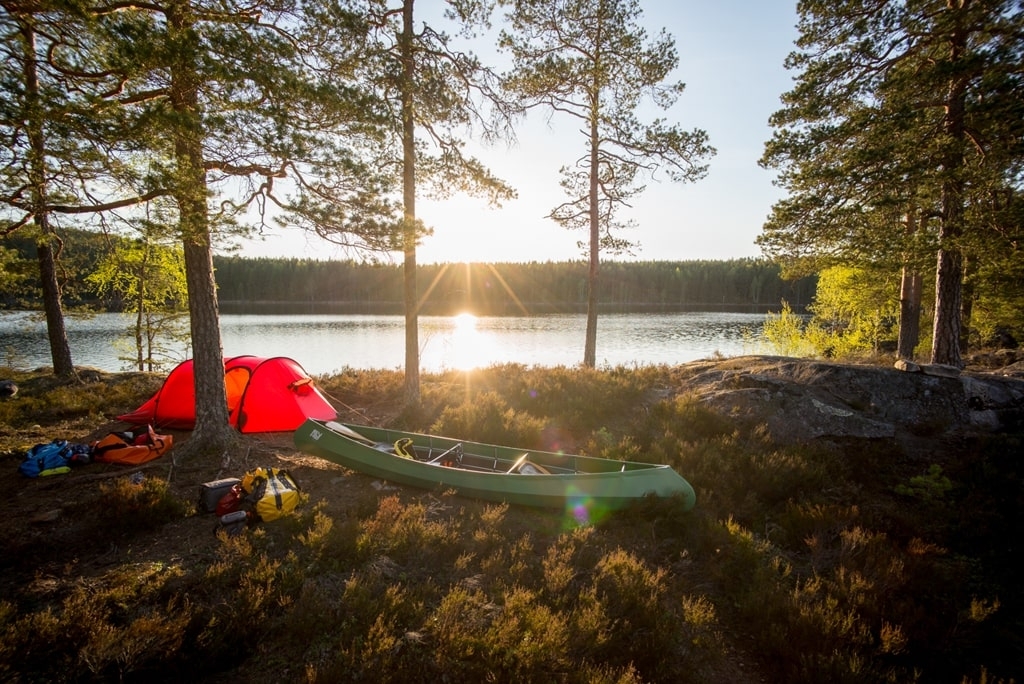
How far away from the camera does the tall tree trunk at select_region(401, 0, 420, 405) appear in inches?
351

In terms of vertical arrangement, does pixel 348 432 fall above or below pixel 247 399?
below

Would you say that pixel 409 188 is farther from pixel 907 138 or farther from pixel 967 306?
pixel 967 306

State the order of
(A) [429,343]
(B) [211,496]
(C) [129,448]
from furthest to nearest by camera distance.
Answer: (A) [429,343] → (C) [129,448] → (B) [211,496]

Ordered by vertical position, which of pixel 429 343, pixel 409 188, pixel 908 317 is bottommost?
pixel 429 343

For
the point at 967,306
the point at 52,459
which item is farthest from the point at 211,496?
the point at 967,306

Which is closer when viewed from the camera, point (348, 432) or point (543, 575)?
point (543, 575)

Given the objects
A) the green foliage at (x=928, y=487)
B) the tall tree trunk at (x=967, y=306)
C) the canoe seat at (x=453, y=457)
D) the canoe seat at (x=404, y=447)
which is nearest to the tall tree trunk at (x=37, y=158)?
the canoe seat at (x=404, y=447)

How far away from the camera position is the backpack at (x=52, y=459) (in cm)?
705

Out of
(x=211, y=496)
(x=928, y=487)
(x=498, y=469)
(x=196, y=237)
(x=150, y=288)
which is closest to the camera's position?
(x=211, y=496)

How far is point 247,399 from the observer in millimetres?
9750

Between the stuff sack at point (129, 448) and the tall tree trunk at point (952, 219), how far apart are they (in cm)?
1541

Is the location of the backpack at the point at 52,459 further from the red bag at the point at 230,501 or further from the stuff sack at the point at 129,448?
the red bag at the point at 230,501

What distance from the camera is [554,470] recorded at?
770 centimetres

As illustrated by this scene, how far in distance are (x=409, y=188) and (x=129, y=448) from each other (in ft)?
23.1
